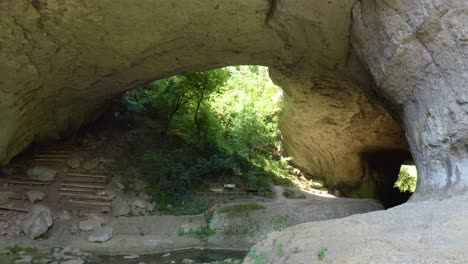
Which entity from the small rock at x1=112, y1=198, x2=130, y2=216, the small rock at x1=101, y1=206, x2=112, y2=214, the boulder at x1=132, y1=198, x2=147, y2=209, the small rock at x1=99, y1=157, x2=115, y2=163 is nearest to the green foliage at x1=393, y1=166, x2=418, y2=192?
the boulder at x1=132, y1=198, x2=147, y2=209

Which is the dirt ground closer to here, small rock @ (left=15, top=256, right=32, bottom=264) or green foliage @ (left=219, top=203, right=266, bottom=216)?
green foliage @ (left=219, top=203, right=266, bottom=216)

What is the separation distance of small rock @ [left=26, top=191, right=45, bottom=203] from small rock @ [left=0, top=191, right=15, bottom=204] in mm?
307

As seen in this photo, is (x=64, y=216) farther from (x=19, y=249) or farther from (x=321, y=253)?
(x=321, y=253)

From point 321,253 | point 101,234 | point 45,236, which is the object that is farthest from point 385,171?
point 321,253

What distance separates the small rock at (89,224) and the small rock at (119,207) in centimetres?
41

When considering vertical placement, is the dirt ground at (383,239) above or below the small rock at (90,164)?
below

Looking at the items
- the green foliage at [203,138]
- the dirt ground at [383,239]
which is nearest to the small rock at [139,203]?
the green foliage at [203,138]

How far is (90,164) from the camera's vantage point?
384 inches

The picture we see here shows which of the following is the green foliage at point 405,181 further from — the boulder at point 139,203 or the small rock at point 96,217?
the small rock at point 96,217

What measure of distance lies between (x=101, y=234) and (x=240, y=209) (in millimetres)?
2796

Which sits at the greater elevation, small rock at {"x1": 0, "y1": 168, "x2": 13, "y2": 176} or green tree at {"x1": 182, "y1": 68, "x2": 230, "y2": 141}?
green tree at {"x1": 182, "y1": 68, "x2": 230, "y2": 141}

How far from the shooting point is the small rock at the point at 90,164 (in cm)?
966

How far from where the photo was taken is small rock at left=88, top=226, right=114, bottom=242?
7.78 metres

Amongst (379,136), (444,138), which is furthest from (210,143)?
(444,138)
